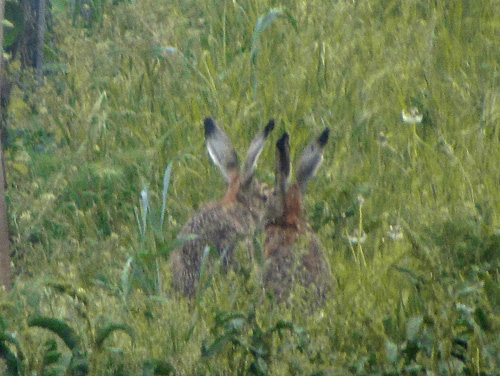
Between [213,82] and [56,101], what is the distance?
3.07 ft

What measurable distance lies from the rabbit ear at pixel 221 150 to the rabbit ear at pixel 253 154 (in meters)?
0.13

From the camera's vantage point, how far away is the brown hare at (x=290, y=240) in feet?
12.1

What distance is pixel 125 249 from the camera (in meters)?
4.10

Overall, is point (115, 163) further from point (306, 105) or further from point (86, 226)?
point (306, 105)

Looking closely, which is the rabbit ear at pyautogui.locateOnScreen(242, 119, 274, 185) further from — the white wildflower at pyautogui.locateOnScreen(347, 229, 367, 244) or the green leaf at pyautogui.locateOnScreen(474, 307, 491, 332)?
the green leaf at pyautogui.locateOnScreen(474, 307, 491, 332)

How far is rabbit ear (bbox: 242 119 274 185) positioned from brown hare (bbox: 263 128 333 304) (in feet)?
0.78

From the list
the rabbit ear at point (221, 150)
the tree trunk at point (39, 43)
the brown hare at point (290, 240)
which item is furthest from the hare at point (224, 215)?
the tree trunk at point (39, 43)

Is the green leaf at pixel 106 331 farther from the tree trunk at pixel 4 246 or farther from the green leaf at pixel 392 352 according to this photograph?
the tree trunk at pixel 4 246

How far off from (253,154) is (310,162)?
0.30 metres

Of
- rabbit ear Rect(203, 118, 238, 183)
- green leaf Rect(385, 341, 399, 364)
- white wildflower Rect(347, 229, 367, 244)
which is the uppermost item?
rabbit ear Rect(203, 118, 238, 183)

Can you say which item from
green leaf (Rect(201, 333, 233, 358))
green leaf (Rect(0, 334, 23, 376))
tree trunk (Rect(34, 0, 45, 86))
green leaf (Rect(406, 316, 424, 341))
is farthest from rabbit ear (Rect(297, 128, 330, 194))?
tree trunk (Rect(34, 0, 45, 86))

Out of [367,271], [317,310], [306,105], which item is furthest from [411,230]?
[306,105]

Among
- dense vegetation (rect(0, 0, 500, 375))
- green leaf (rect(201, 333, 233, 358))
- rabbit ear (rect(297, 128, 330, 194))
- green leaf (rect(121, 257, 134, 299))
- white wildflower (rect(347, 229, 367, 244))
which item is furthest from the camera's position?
rabbit ear (rect(297, 128, 330, 194))

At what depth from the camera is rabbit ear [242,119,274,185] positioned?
440 centimetres
